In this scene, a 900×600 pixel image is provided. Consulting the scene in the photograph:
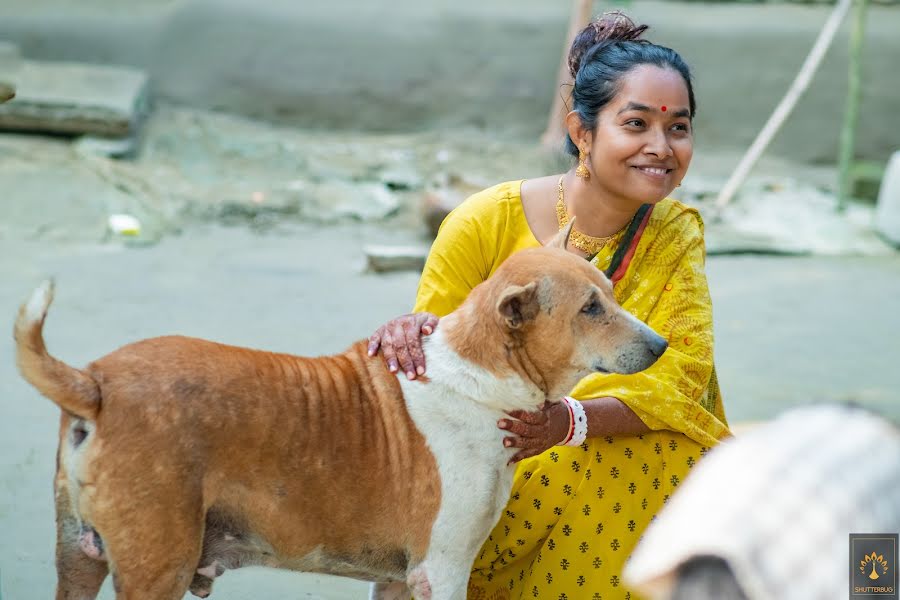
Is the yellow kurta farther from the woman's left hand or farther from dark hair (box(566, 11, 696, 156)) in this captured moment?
dark hair (box(566, 11, 696, 156))

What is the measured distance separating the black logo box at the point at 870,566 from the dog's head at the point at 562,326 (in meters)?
1.53

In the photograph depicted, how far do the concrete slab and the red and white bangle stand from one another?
6.27m

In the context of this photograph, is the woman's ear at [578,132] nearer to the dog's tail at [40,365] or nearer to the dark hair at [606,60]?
the dark hair at [606,60]

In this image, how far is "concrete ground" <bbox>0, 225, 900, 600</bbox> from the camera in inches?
204

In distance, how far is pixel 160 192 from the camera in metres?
8.02

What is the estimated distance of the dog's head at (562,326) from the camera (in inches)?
110

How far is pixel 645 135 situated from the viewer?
318 cm

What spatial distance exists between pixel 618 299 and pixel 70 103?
623 cm

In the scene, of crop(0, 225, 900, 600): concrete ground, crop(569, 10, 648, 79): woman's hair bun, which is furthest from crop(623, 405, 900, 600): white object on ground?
crop(0, 225, 900, 600): concrete ground

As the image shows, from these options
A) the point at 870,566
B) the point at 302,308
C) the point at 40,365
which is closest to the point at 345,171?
the point at 302,308

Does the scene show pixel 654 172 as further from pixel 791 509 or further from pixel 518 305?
pixel 791 509

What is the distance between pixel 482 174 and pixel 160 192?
2.66 meters

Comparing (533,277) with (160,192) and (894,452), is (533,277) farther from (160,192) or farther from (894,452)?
(160,192)

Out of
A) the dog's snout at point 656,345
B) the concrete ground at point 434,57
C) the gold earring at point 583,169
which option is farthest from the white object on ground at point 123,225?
the dog's snout at point 656,345
